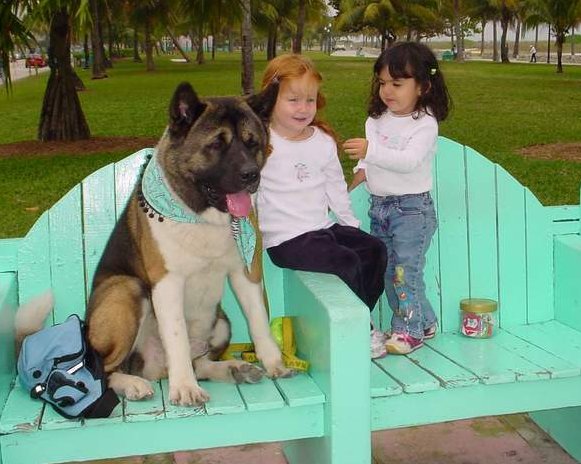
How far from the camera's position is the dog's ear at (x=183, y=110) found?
9.15 feet

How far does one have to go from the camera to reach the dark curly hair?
3480 millimetres

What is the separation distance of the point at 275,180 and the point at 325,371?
930mm

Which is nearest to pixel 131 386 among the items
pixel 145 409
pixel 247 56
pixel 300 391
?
pixel 145 409

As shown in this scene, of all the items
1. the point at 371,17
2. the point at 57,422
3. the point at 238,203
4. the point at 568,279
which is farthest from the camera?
the point at 371,17

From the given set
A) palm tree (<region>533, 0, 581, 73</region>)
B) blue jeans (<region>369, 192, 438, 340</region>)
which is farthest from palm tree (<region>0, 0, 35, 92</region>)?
palm tree (<region>533, 0, 581, 73</region>)

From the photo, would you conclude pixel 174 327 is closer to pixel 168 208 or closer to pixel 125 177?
pixel 168 208

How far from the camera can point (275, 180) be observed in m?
3.43

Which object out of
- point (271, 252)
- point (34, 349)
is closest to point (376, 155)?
point (271, 252)

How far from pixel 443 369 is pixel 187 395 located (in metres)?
1.03

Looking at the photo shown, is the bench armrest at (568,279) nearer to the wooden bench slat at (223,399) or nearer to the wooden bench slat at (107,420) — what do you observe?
the wooden bench slat at (223,399)

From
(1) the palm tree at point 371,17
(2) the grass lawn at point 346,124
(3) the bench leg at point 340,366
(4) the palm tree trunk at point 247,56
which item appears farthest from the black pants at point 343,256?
(1) the palm tree at point 371,17

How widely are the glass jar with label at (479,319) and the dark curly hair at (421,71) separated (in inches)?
34.4

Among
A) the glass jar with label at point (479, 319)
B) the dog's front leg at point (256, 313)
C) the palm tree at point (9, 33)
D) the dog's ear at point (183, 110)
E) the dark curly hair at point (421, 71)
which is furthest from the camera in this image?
the palm tree at point (9, 33)

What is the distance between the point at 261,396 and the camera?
9.53ft
